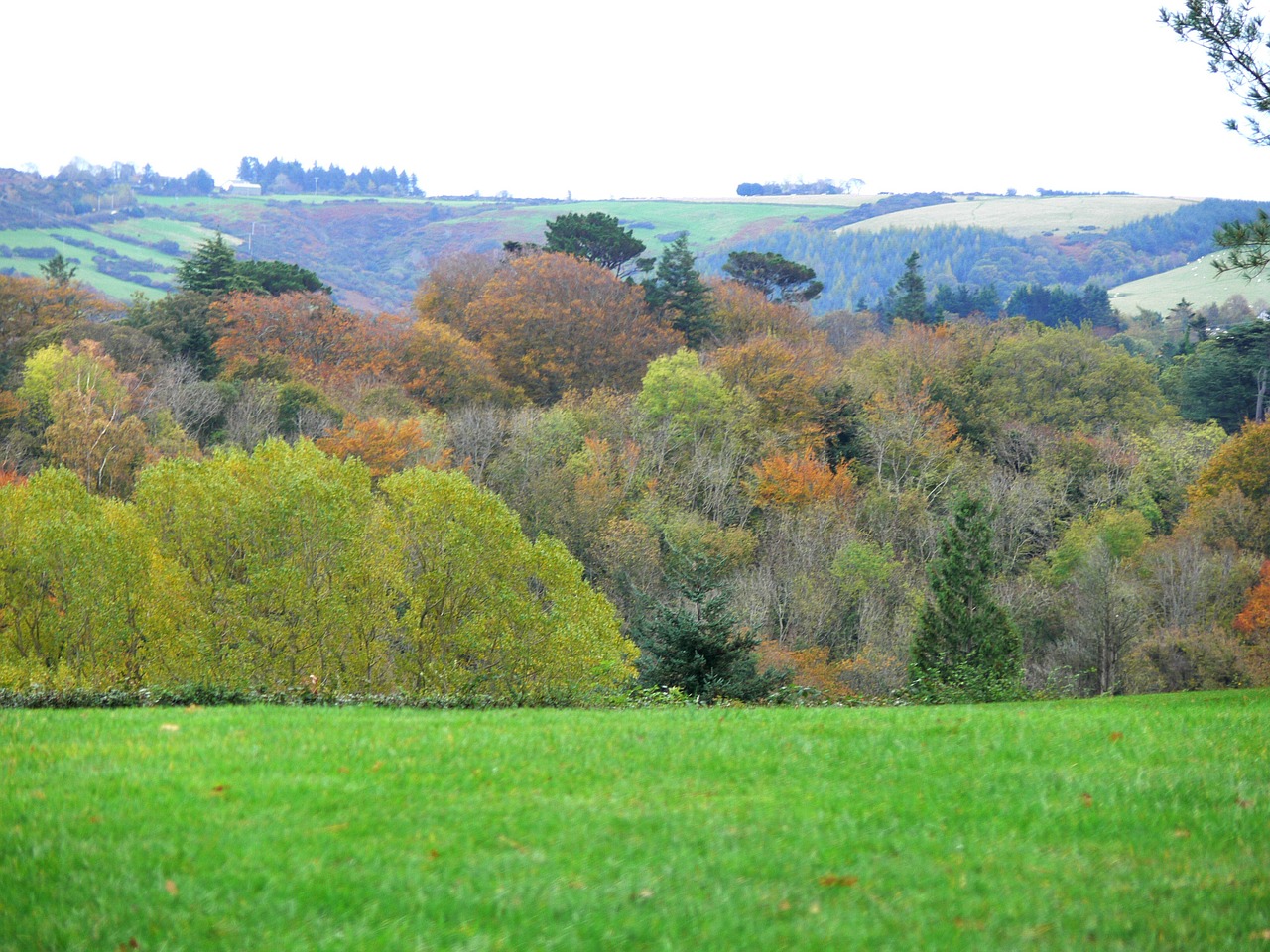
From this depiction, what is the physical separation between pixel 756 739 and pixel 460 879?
15.0ft

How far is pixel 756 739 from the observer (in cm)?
1027

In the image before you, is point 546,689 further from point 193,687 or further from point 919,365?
point 919,365

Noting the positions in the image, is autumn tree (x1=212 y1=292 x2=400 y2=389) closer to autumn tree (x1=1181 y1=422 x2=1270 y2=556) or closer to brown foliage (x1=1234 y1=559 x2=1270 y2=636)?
autumn tree (x1=1181 y1=422 x2=1270 y2=556)

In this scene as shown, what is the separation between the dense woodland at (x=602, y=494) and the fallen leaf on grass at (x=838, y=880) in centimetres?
1054

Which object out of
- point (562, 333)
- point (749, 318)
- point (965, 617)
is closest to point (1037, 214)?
point (749, 318)

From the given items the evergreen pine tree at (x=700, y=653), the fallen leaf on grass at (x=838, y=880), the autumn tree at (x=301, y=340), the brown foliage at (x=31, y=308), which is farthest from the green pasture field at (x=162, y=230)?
the fallen leaf on grass at (x=838, y=880)

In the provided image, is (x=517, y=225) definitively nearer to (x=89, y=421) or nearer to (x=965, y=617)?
(x=89, y=421)

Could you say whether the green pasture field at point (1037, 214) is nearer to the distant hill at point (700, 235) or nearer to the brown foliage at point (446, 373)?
the distant hill at point (700, 235)

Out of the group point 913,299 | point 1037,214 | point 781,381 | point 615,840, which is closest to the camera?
point 615,840

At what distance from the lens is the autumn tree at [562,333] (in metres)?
70.3

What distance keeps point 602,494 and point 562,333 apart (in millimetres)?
23113

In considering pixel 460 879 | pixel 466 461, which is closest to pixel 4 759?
pixel 460 879

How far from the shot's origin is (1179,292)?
132 metres

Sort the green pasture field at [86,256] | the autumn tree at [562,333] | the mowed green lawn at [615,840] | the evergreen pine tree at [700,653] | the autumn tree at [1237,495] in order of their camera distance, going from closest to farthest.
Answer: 1. the mowed green lawn at [615,840]
2. the evergreen pine tree at [700,653]
3. the autumn tree at [1237,495]
4. the autumn tree at [562,333]
5. the green pasture field at [86,256]
